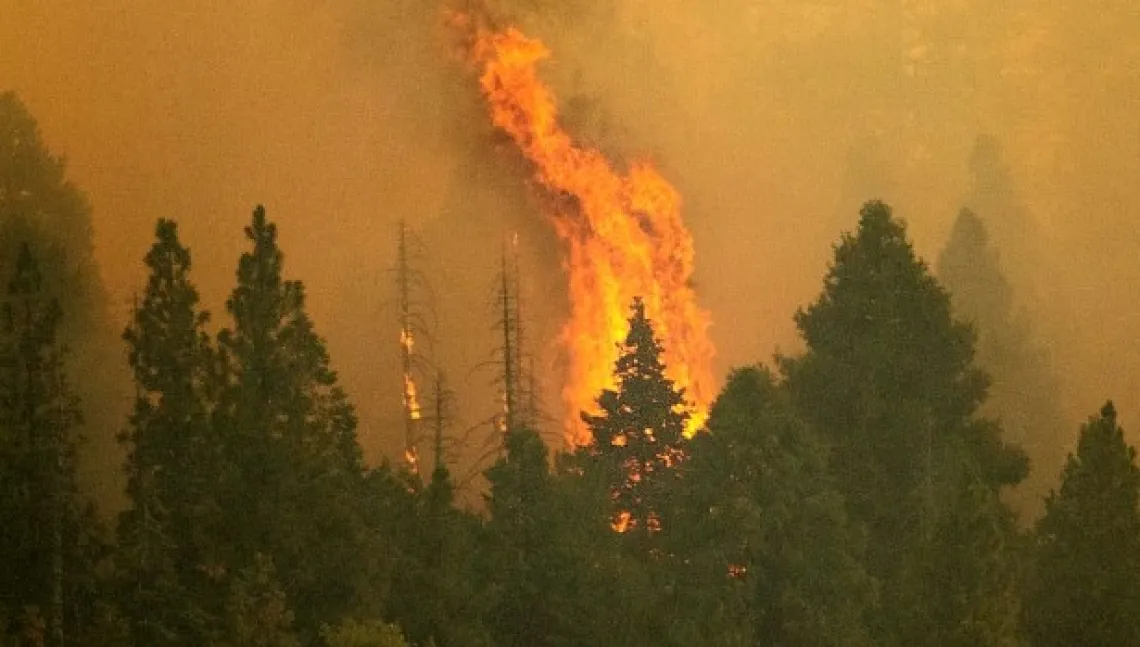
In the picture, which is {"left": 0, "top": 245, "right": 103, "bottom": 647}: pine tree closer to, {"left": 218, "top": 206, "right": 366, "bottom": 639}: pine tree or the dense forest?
the dense forest

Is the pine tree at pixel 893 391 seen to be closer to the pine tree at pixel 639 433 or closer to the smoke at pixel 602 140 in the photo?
the pine tree at pixel 639 433

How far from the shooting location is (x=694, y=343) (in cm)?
3603

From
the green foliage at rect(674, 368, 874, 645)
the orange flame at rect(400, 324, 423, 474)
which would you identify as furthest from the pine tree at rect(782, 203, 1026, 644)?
the orange flame at rect(400, 324, 423, 474)

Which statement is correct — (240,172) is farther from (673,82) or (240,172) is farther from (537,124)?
(673,82)

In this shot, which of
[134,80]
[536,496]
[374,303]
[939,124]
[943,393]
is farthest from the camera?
[939,124]

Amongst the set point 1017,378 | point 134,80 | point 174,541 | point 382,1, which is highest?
point 382,1

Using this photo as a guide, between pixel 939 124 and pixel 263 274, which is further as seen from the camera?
pixel 939 124

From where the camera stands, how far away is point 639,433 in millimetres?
24266

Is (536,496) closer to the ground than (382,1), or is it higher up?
closer to the ground

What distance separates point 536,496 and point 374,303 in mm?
23688

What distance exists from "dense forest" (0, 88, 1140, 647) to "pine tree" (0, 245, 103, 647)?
0.16 feet

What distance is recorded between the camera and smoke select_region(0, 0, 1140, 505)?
3738 cm

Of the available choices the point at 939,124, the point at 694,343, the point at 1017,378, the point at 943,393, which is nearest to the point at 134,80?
→ the point at 694,343

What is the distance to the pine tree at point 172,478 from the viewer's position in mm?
17453
